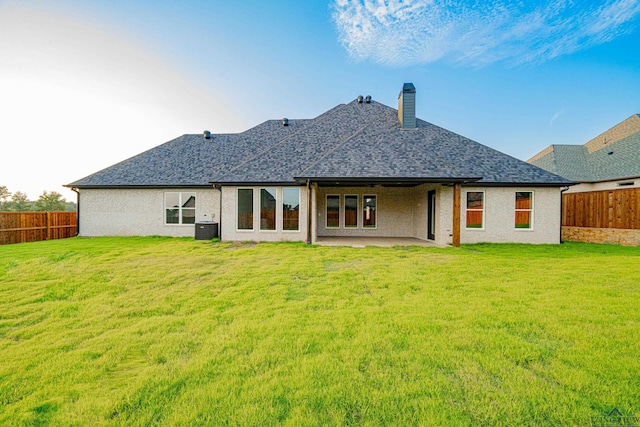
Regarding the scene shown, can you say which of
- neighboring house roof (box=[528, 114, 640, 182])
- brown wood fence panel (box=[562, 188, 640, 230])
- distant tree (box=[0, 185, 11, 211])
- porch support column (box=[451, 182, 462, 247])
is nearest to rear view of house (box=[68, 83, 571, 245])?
porch support column (box=[451, 182, 462, 247])

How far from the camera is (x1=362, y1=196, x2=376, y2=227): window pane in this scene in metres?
14.2

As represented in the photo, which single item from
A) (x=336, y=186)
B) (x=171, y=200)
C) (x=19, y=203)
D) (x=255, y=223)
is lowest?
(x=255, y=223)

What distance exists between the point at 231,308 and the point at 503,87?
22187 millimetres

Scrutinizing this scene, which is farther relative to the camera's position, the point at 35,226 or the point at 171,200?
the point at 171,200

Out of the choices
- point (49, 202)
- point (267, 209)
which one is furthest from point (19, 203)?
point (267, 209)

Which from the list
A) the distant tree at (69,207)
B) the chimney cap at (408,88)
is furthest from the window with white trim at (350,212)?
the distant tree at (69,207)

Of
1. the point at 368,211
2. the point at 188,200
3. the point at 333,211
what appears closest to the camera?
the point at 188,200

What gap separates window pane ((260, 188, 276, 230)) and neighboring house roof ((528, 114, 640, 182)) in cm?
1956

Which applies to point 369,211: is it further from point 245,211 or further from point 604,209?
point 604,209

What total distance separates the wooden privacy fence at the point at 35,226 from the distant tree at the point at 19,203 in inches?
1337

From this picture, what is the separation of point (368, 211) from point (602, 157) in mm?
17277

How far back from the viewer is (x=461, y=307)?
4082 millimetres

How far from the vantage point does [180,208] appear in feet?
44.4

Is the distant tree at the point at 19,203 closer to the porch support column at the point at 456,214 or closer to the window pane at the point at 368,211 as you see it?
the window pane at the point at 368,211
